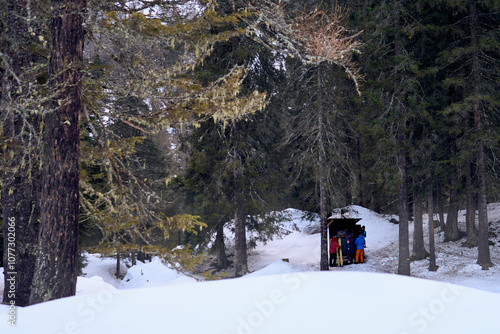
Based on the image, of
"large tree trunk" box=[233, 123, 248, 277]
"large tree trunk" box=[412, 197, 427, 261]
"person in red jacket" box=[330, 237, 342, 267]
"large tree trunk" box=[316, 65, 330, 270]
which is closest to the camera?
"large tree trunk" box=[316, 65, 330, 270]

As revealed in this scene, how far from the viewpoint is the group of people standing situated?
18.5 metres

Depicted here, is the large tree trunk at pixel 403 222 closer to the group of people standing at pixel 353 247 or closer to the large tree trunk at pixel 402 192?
the large tree trunk at pixel 402 192

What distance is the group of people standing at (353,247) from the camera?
18484 mm

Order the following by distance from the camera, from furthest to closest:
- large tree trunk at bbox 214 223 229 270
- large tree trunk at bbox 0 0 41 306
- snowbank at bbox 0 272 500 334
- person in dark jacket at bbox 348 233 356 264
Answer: large tree trunk at bbox 214 223 229 270, person in dark jacket at bbox 348 233 356 264, large tree trunk at bbox 0 0 41 306, snowbank at bbox 0 272 500 334

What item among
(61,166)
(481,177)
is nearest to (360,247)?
(481,177)

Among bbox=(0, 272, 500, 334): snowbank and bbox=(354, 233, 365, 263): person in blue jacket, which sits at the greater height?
bbox=(0, 272, 500, 334): snowbank

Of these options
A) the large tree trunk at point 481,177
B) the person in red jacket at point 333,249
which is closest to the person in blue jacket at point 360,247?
the person in red jacket at point 333,249

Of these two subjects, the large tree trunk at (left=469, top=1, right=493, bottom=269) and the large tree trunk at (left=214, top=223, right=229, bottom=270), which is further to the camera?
the large tree trunk at (left=214, top=223, right=229, bottom=270)

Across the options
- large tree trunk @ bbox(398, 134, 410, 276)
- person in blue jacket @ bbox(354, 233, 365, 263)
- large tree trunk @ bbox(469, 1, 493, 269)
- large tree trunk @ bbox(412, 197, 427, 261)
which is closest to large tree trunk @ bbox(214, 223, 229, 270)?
person in blue jacket @ bbox(354, 233, 365, 263)

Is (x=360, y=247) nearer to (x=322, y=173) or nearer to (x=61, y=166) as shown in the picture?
(x=322, y=173)

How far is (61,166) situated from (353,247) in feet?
56.0

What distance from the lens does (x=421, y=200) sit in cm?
1759

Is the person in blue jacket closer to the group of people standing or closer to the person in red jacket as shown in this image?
the group of people standing

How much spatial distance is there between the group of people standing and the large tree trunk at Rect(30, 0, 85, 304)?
48.4ft
